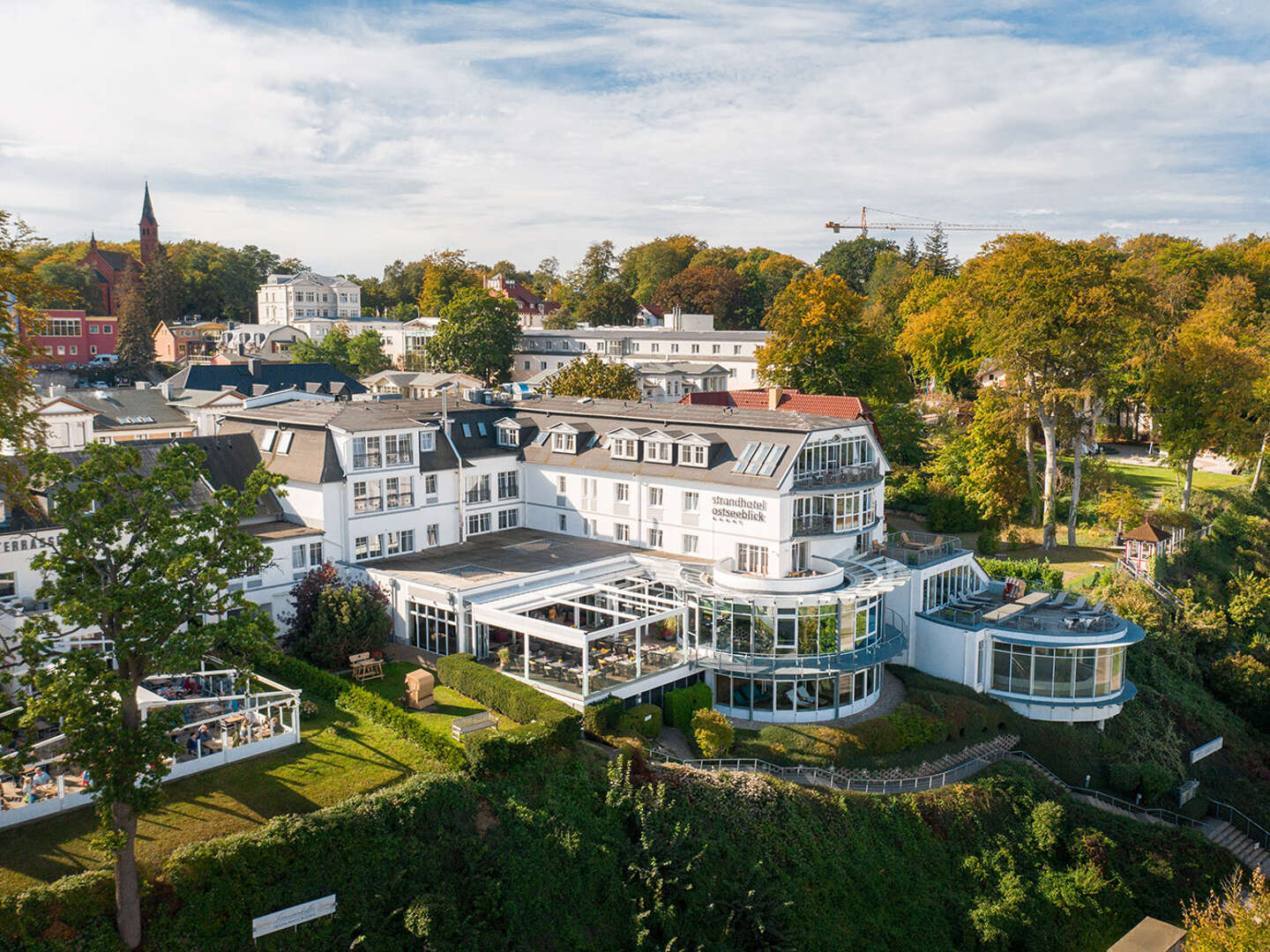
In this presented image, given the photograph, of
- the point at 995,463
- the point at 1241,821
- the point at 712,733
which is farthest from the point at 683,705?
the point at 995,463

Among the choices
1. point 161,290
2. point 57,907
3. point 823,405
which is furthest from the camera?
point 161,290

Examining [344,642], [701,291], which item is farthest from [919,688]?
Answer: [701,291]

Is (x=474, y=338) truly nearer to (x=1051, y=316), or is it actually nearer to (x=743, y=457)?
(x=1051, y=316)

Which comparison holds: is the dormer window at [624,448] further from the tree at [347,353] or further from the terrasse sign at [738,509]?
the tree at [347,353]

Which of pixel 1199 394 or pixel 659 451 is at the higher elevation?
pixel 1199 394

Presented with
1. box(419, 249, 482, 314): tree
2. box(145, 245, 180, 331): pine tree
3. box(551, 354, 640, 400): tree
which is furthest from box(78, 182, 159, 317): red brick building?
box(551, 354, 640, 400): tree

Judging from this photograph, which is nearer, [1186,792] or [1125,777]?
[1125,777]

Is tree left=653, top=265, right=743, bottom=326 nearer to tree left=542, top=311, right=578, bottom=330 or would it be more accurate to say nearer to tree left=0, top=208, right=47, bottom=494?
tree left=542, top=311, right=578, bottom=330
